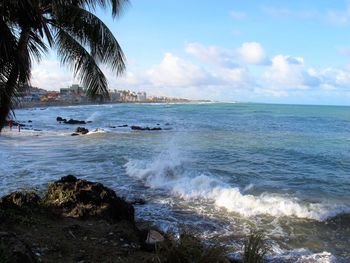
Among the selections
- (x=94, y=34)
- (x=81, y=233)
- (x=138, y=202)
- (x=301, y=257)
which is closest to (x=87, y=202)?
(x=81, y=233)

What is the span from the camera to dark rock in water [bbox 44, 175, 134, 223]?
820cm

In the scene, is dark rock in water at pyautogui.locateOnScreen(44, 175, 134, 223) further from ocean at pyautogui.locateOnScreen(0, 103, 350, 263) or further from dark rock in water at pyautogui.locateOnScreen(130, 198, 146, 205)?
dark rock in water at pyautogui.locateOnScreen(130, 198, 146, 205)

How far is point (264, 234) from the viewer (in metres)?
8.90

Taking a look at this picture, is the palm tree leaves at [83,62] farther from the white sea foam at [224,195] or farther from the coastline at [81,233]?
the white sea foam at [224,195]

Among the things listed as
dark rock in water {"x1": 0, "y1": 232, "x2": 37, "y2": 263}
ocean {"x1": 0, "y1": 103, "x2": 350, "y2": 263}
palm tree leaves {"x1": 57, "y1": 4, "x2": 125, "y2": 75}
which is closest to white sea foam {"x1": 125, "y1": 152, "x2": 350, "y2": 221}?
ocean {"x1": 0, "y1": 103, "x2": 350, "y2": 263}

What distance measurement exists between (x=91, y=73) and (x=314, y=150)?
18.4 meters

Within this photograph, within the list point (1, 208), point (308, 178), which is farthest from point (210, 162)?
point (1, 208)

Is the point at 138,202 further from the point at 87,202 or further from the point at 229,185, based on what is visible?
the point at 229,185

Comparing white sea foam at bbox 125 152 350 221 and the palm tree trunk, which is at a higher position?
the palm tree trunk

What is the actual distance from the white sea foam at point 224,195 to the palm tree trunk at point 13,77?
19.9ft

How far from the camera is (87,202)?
8.66m

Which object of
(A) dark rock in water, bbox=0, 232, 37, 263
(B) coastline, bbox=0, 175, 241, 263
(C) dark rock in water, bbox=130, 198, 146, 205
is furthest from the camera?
(C) dark rock in water, bbox=130, 198, 146, 205

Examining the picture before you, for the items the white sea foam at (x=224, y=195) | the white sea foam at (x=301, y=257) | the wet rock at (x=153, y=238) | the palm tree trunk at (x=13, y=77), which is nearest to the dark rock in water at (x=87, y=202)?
the wet rock at (x=153, y=238)

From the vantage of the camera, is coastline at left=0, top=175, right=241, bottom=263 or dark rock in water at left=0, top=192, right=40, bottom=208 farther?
dark rock in water at left=0, top=192, right=40, bottom=208
